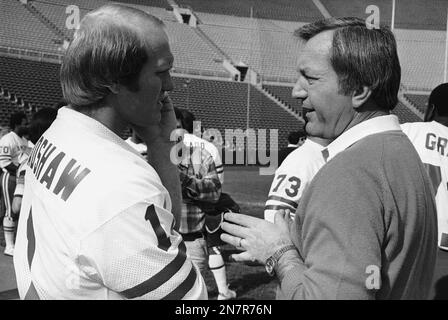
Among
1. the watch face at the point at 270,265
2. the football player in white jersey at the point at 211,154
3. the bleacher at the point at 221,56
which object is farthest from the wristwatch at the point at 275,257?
the bleacher at the point at 221,56

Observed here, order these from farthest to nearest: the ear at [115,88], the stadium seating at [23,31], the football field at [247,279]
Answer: the stadium seating at [23,31] < the football field at [247,279] < the ear at [115,88]

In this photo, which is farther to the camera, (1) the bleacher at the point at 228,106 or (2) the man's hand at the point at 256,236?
(1) the bleacher at the point at 228,106

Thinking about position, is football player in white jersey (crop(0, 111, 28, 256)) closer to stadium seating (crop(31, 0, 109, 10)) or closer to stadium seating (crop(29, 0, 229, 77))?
stadium seating (crop(31, 0, 109, 10))

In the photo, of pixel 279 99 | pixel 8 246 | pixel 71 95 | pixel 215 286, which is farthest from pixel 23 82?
pixel 71 95

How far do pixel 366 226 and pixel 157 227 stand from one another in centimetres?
49

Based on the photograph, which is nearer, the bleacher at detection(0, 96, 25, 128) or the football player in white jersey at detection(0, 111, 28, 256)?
the football player in white jersey at detection(0, 111, 28, 256)

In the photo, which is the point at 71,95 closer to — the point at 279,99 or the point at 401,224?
the point at 401,224

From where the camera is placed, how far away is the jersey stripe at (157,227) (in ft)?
3.50

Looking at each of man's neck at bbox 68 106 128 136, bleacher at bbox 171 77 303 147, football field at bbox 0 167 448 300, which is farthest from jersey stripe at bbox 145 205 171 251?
bleacher at bbox 171 77 303 147

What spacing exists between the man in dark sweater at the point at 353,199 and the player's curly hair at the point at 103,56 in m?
0.51

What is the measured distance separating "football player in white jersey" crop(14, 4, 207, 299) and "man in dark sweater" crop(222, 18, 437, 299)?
299mm

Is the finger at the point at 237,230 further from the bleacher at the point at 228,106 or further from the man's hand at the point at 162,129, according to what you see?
the bleacher at the point at 228,106

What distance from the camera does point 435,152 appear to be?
9.52ft

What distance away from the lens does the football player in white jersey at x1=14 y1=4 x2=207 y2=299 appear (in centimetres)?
105
